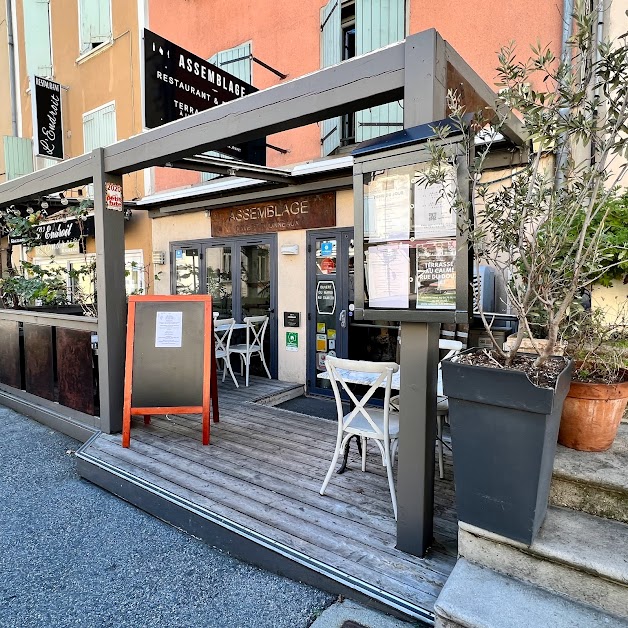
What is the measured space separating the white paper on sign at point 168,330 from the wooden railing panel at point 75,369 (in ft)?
2.68

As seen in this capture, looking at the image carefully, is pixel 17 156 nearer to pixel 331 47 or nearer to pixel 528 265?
pixel 331 47

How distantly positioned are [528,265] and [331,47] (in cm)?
461

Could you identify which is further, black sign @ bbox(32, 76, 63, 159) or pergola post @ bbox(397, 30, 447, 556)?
black sign @ bbox(32, 76, 63, 159)

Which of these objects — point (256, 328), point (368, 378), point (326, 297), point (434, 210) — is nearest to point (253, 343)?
point (256, 328)

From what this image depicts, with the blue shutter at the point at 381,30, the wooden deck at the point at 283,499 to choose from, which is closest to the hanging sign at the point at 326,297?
the wooden deck at the point at 283,499

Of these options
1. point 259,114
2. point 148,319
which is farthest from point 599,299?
point 148,319

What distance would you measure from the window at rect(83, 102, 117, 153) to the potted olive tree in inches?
315

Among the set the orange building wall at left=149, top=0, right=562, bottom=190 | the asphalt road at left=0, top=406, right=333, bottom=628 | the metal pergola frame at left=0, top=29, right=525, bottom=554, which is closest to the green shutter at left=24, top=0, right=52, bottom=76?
the orange building wall at left=149, top=0, right=562, bottom=190

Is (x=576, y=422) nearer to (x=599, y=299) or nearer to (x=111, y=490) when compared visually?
(x=599, y=299)

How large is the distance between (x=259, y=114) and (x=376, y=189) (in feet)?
3.39

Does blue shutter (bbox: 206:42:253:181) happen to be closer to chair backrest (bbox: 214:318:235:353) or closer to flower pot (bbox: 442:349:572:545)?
chair backrest (bbox: 214:318:235:353)

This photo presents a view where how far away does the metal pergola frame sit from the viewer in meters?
2.03

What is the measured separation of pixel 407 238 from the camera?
2029mm

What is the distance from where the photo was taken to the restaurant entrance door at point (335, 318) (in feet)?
17.7
